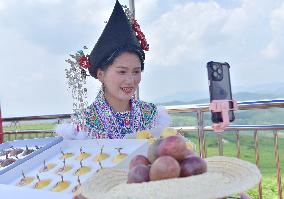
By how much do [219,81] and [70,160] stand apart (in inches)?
55.5

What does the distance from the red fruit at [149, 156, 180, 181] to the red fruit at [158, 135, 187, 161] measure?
0.03 meters

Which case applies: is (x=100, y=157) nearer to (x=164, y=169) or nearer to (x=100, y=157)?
(x=100, y=157)

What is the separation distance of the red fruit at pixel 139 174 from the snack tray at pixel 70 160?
44cm

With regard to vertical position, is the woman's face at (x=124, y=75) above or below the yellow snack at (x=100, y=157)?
above

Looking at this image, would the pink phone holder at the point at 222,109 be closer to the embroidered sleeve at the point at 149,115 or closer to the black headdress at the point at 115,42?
the embroidered sleeve at the point at 149,115

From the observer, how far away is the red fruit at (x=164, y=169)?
950mm

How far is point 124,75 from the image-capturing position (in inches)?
88.5

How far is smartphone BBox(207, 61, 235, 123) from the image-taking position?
2.69 meters

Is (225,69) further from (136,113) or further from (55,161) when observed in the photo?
(55,161)

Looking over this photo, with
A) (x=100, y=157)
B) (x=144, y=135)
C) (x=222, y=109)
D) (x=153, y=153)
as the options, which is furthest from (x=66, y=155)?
(x=222, y=109)

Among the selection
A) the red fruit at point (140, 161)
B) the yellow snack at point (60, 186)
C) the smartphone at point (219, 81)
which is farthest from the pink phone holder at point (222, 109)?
the red fruit at point (140, 161)

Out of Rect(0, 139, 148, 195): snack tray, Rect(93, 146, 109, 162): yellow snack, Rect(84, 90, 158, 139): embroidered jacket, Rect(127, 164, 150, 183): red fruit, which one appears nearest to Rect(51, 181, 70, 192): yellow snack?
Rect(0, 139, 148, 195): snack tray

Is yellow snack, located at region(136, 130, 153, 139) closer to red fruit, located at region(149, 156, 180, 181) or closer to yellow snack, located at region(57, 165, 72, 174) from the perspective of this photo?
yellow snack, located at region(57, 165, 72, 174)

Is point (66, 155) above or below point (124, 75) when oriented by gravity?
below
